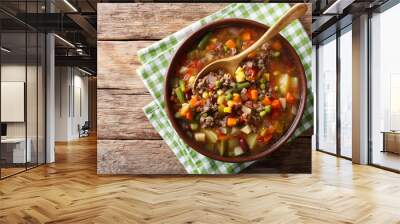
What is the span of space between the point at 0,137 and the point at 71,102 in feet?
29.7

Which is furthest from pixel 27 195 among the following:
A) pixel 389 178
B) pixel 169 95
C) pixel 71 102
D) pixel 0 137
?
pixel 71 102

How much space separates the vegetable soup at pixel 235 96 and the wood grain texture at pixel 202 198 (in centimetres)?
50

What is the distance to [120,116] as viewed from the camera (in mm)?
3865

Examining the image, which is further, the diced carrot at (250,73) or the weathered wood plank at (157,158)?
the weathered wood plank at (157,158)

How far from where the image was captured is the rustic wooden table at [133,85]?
3848 mm

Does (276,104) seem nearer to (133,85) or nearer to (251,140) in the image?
(251,140)

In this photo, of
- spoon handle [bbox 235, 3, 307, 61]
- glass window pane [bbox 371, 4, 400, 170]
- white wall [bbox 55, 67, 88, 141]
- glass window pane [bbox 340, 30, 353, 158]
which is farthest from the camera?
white wall [bbox 55, 67, 88, 141]

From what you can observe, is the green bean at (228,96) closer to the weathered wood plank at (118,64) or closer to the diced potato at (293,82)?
the diced potato at (293,82)

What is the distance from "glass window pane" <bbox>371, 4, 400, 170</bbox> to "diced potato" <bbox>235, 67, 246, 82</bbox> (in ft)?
8.50

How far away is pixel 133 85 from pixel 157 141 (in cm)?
61

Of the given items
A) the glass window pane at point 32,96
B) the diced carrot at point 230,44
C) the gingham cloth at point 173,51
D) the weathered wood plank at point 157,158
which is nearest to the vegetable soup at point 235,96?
the diced carrot at point 230,44

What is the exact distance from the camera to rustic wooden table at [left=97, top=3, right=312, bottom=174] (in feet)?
12.6

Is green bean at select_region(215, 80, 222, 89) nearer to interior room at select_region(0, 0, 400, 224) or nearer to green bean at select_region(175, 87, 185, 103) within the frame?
interior room at select_region(0, 0, 400, 224)

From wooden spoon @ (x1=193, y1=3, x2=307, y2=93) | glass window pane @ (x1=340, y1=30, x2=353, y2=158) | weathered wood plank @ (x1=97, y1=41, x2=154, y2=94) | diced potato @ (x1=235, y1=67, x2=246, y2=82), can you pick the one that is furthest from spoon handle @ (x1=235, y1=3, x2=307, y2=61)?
glass window pane @ (x1=340, y1=30, x2=353, y2=158)
